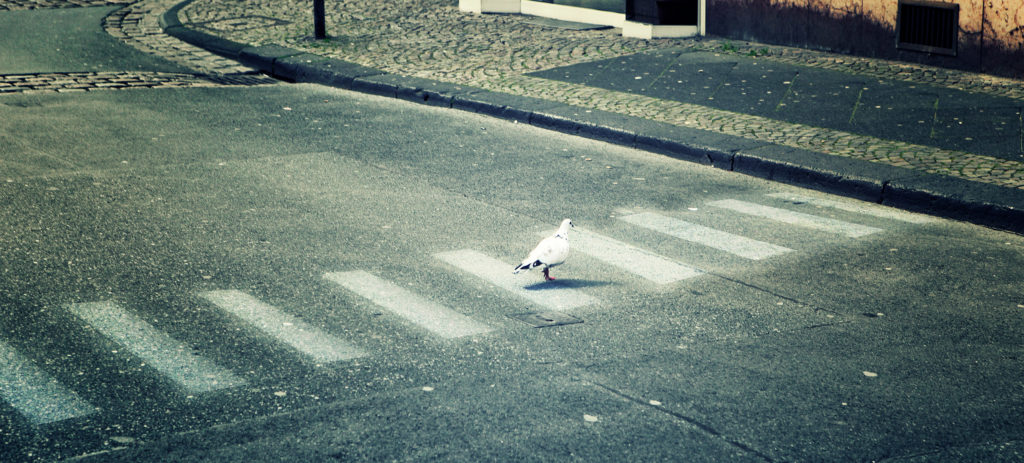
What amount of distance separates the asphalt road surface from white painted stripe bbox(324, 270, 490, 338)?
3 cm

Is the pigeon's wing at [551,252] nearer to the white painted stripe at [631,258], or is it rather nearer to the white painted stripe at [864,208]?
the white painted stripe at [631,258]

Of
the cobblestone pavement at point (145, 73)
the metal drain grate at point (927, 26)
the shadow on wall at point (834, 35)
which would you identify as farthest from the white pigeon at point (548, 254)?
the metal drain grate at point (927, 26)

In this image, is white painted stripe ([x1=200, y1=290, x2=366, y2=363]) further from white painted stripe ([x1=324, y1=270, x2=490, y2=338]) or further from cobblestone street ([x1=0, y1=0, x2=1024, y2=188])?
cobblestone street ([x1=0, y1=0, x2=1024, y2=188])

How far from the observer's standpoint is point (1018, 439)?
178 inches

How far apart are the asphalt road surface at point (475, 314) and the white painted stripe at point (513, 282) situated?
1.0 inches

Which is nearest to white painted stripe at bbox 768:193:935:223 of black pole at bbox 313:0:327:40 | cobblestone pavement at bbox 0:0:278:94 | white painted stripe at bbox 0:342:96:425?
white painted stripe at bbox 0:342:96:425

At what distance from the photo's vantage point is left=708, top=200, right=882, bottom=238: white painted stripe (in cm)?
777

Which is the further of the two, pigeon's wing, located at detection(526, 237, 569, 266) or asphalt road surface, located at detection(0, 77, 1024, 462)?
pigeon's wing, located at detection(526, 237, 569, 266)

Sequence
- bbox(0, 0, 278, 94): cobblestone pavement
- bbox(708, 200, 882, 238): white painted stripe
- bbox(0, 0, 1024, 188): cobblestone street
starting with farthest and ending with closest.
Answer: bbox(0, 0, 278, 94): cobblestone pavement
bbox(0, 0, 1024, 188): cobblestone street
bbox(708, 200, 882, 238): white painted stripe

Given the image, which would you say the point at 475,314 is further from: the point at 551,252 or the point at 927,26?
the point at 927,26

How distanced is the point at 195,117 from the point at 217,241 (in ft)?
15.1

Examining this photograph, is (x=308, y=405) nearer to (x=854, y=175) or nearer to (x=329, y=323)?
(x=329, y=323)

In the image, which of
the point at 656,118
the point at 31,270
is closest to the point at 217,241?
the point at 31,270

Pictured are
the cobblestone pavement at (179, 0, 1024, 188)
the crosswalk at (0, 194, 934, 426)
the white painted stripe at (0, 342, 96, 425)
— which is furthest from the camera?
the cobblestone pavement at (179, 0, 1024, 188)
